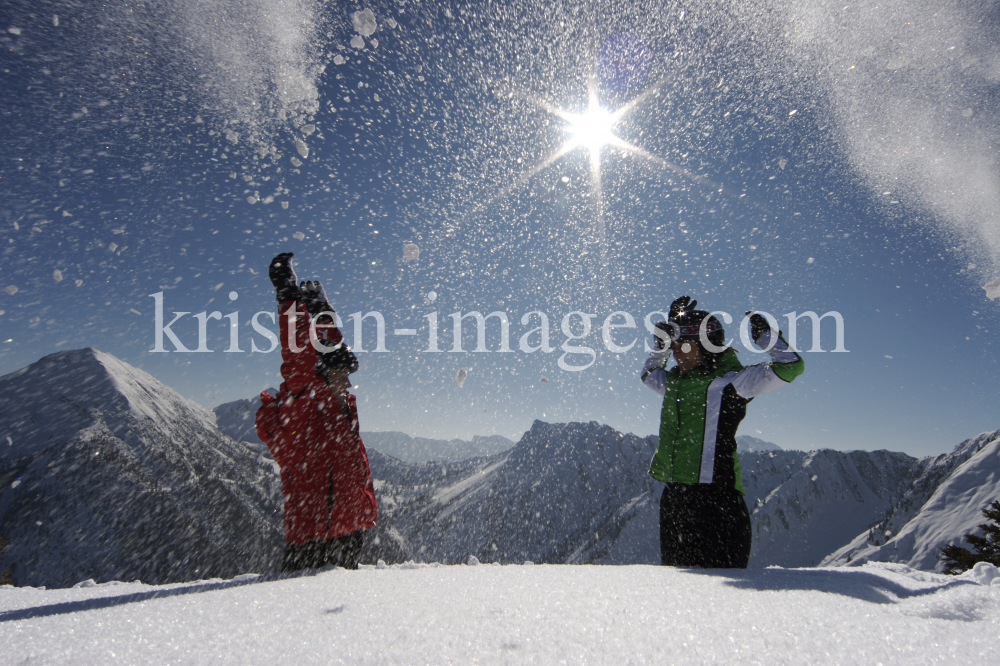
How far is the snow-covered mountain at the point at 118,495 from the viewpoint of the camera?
11244cm

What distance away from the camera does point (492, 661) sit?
1.08 meters

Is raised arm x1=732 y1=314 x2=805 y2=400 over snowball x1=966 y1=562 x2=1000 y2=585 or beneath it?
over

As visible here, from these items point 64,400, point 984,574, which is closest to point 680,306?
point 984,574

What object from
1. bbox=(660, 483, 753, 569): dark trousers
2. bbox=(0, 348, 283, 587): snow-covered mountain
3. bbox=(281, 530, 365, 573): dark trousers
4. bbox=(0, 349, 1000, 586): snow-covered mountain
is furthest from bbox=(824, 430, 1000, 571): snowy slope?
bbox=(0, 348, 283, 587): snow-covered mountain

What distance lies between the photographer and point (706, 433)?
3.70 m

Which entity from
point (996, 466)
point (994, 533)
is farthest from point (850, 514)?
point (994, 533)

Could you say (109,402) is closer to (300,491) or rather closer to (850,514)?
(300,491)

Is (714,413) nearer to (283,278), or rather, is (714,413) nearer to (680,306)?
(680,306)

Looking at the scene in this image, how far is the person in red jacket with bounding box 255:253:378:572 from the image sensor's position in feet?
10.1

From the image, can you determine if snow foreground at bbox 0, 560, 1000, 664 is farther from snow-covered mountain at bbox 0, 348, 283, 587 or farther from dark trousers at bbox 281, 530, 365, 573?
snow-covered mountain at bbox 0, 348, 283, 587

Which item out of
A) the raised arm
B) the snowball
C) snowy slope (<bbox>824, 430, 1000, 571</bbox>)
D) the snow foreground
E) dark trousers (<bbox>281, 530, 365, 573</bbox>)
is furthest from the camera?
snowy slope (<bbox>824, 430, 1000, 571</bbox>)

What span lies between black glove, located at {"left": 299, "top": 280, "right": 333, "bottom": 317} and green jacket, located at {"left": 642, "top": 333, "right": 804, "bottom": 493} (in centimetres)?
322

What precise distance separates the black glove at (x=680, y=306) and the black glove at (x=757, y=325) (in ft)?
1.62

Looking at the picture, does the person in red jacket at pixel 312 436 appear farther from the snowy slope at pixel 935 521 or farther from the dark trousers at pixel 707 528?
the snowy slope at pixel 935 521
